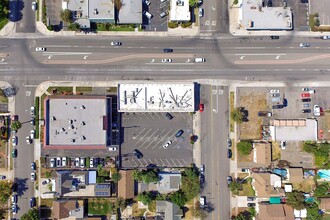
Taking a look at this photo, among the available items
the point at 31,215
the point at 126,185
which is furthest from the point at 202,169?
the point at 31,215

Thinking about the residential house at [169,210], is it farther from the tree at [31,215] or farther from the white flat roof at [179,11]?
the white flat roof at [179,11]

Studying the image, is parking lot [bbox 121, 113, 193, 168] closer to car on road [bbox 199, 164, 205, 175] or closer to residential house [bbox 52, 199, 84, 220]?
car on road [bbox 199, 164, 205, 175]

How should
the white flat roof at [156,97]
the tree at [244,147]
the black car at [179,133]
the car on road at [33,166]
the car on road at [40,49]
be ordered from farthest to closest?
the black car at [179,133]
the car on road at [40,49]
the tree at [244,147]
the car on road at [33,166]
the white flat roof at [156,97]

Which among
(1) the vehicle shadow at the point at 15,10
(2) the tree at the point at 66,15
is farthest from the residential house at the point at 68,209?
(1) the vehicle shadow at the point at 15,10

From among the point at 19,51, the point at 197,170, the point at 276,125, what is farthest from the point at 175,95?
the point at 19,51

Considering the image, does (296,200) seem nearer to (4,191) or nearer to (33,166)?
(33,166)

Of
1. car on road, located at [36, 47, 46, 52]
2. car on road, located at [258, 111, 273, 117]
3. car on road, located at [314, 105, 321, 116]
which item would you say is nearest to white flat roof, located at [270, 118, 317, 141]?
car on road, located at [314, 105, 321, 116]
